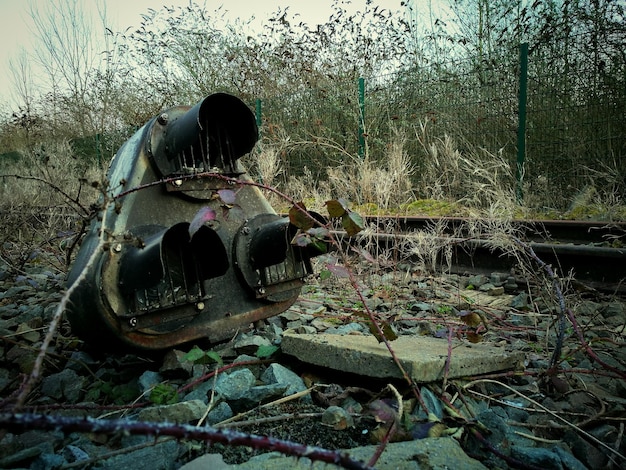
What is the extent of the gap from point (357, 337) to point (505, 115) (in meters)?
6.74

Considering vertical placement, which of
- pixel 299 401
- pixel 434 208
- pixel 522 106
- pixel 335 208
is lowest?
pixel 299 401

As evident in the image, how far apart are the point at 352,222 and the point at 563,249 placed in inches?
114

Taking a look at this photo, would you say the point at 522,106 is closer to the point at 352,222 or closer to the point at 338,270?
the point at 338,270

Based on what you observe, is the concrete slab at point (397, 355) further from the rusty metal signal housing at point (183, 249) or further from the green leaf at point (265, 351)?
the rusty metal signal housing at point (183, 249)

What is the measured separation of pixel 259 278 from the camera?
219cm

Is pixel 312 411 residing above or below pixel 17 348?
below

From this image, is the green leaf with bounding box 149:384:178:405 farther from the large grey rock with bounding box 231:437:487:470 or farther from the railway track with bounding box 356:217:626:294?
the railway track with bounding box 356:217:626:294

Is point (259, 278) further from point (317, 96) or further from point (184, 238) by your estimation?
point (317, 96)

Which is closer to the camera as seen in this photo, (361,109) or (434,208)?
(434,208)

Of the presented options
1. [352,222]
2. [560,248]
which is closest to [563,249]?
[560,248]

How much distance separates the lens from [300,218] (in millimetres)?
1805

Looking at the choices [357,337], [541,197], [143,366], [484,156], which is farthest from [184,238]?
[484,156]

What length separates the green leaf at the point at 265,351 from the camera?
2062mm

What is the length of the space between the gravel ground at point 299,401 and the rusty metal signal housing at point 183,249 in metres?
0.20
